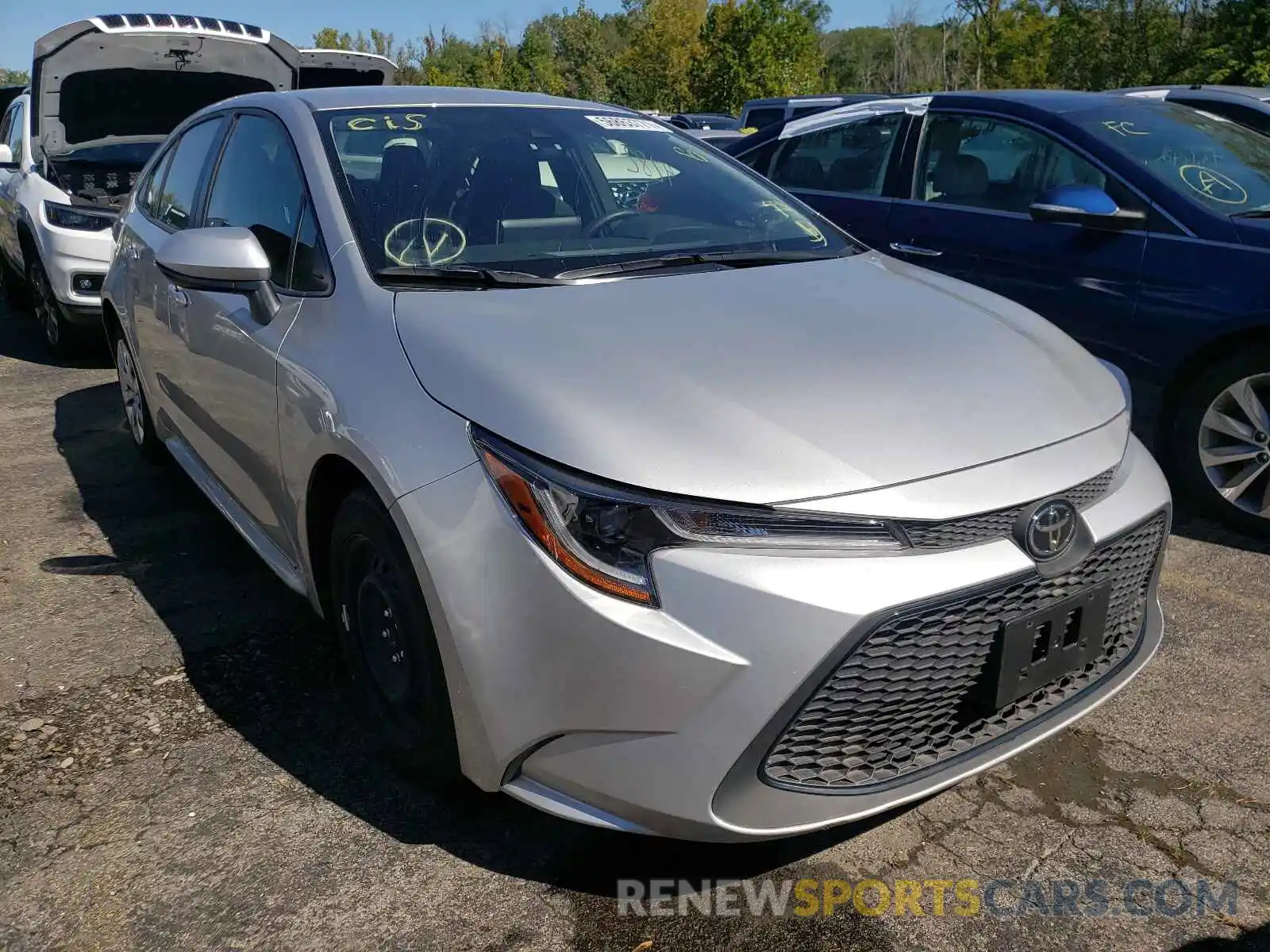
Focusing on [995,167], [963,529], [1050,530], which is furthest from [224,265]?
[995,167]

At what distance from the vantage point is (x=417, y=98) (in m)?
3.23

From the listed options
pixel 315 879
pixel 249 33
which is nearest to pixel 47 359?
pixel 249 33

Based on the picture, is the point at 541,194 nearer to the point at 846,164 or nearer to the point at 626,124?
the point at 626,124

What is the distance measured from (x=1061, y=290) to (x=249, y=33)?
19.7ft

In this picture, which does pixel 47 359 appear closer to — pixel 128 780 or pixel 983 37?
pixel 128 780

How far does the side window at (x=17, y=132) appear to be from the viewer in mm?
7602

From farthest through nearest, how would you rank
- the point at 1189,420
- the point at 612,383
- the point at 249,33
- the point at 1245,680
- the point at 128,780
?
the point at 249,33 → the point at 1189,420 → the point at 1245,680 → the point at 128,780 → the point at 612,383

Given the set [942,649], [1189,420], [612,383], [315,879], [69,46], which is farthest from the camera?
[69,46]

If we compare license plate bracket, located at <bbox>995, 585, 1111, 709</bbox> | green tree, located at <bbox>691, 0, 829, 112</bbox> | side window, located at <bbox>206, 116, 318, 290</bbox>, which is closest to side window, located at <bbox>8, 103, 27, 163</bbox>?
side window, located at <bbox>206, 116, 318, 290</bbox>

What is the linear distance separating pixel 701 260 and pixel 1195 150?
2.74 m

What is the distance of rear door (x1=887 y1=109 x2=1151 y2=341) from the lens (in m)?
4.08

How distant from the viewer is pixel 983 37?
3434 cm

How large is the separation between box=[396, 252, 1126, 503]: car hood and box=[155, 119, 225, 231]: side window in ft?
5.71

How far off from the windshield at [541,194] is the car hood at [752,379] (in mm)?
261
